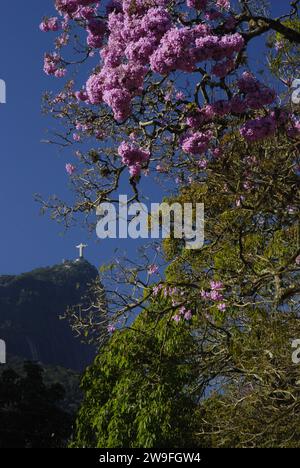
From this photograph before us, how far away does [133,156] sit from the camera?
8.00 metres

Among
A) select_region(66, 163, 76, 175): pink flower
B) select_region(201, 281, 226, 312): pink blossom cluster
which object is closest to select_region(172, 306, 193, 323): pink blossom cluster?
select_region(201, 281, 226, 312): pink blossom cluster

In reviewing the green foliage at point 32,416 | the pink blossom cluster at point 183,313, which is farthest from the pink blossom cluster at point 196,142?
Answer: the green foliage at point 32,416

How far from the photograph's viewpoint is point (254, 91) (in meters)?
7.54

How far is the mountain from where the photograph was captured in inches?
6383

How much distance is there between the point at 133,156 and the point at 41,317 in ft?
550

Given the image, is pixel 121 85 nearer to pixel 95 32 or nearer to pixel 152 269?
pixel 95 32

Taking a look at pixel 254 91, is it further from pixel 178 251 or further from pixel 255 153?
pixel 178 251

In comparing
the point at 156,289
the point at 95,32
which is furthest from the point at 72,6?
the point at 156,289

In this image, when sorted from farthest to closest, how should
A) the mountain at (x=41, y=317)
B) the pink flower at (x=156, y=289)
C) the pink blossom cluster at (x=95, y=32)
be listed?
1. the mountain at (x=41, y=317)
2. the pink flower at (x=156, y=289)
3. the pink blossom cluster at (x=95, y=32)

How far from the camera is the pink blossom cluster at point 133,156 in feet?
26.0

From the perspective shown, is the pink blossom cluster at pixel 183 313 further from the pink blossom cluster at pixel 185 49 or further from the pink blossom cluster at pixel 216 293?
the pink blossom cluster at pixel 185 49

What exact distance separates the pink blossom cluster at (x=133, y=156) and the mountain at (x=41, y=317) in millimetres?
149132

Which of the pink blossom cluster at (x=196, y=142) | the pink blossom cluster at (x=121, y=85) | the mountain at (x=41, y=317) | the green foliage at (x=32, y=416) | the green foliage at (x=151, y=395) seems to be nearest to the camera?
the pink blossom cluster at (x=121, y=85)

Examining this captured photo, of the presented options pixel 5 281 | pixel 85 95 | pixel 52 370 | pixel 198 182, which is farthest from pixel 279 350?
pixel 5 281
